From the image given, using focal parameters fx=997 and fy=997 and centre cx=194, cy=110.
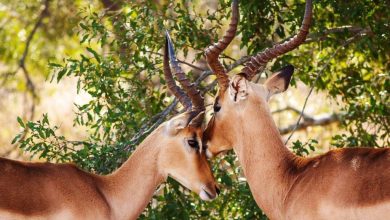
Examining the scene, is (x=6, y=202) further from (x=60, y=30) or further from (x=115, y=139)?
(x=60, y=30)

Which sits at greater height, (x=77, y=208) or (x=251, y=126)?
(x=251, y=126)

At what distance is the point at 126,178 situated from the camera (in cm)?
803

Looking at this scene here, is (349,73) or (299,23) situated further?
(349,73)

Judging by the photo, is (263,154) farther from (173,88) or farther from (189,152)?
(173,88)

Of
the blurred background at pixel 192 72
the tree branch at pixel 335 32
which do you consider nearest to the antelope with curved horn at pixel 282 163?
the blurred background at pixel 192 72

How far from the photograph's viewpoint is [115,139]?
9453mm

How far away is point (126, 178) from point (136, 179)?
82 mm

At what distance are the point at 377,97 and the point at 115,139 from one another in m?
2.69

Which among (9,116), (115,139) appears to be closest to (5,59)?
(9,116)

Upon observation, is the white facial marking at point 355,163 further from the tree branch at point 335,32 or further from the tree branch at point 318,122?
the tree branch at point 318,122

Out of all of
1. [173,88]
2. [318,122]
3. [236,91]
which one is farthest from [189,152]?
[318,122]

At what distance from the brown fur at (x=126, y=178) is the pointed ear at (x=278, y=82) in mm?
671

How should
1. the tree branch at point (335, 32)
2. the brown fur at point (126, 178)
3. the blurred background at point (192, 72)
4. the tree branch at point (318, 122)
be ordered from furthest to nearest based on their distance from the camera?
1. the tree branch at point (318, 122)
2. the tree branch at point (335, 32)
3. the blurred background at point (192, 72)
4. the brown fur at point (126, 178)

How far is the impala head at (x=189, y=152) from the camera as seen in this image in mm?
7957
